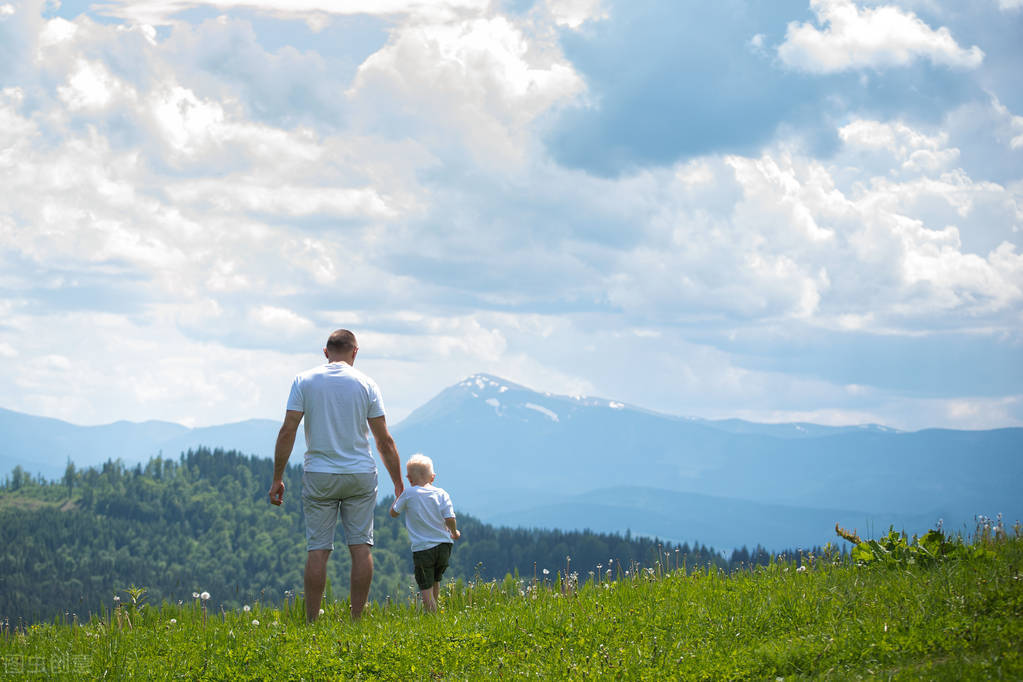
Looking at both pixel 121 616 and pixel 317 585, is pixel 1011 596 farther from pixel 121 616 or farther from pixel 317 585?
pixel 121 616

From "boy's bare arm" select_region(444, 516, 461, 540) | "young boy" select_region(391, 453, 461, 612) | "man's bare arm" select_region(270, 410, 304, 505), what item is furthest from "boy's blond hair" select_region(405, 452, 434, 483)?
"man's bare arm" select_region(270, 410, 304, 505)

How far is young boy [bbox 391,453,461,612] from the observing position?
32.8ft

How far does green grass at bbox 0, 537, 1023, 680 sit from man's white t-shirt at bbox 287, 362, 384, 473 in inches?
64.9

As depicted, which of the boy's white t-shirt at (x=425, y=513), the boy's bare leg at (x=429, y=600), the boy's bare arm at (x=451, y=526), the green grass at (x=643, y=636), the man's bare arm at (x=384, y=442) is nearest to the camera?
the green grass at (x=643, y=636)

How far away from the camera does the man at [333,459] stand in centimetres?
913

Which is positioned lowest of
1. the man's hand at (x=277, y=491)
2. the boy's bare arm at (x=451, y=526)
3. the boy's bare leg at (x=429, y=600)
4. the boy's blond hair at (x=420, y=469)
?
the boy's bare leg at (x=429, y=600)

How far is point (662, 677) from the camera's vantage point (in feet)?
22.1

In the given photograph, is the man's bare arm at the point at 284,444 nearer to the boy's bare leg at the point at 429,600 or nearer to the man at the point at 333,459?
Answer: the man at the point at 333,459

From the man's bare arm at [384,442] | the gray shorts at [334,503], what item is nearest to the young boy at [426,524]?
the man's bare arm at [384,442]

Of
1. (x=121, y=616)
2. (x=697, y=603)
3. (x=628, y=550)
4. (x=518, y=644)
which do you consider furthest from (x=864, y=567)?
(x=628, y=550)

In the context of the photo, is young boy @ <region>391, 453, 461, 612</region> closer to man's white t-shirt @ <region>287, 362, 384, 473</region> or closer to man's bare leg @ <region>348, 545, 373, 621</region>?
man's bare leg @ <region>348, 545, 373, 621</region>

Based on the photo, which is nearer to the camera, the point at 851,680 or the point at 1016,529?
the point at 851,680

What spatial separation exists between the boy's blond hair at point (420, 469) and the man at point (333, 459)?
2.37 ft

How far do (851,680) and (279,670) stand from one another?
461cm
